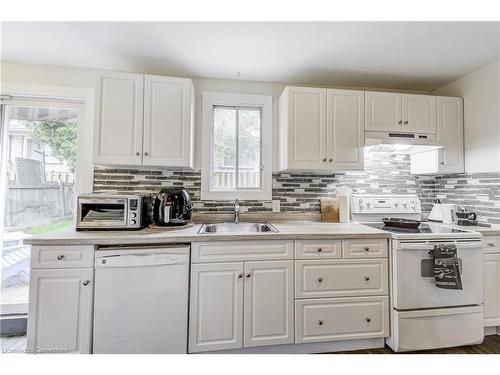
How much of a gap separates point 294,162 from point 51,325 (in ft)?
6.79

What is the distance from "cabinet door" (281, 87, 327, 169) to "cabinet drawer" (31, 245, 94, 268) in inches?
64.8

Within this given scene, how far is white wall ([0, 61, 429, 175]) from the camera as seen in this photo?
213cm

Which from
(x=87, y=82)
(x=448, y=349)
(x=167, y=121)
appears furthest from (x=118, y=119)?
(x=448, y=349)

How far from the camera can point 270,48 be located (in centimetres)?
190

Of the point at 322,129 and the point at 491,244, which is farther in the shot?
the point at 322,129

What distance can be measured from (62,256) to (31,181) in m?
1.13

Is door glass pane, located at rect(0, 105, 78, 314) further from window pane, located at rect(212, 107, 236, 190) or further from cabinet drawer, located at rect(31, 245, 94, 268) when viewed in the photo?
window pane, located at rect(212, 107, 236, 190)

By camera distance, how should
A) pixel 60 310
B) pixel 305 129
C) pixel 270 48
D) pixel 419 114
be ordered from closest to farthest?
pixel 60 310 → pixel 270 48 → pixel 305 129 → pixel 419 114

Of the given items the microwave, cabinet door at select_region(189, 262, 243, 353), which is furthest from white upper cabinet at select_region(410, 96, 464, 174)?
the microwave

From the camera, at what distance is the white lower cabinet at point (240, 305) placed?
5.43 feet

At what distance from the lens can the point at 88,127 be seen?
2211mm

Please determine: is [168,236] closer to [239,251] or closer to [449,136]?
[239,251]

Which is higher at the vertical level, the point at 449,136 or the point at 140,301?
the point at 449,136

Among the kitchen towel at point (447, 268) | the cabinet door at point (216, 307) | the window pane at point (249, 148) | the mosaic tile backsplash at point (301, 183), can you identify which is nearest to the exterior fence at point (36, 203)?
the mosaic tile backsplash at point (301, 183)
